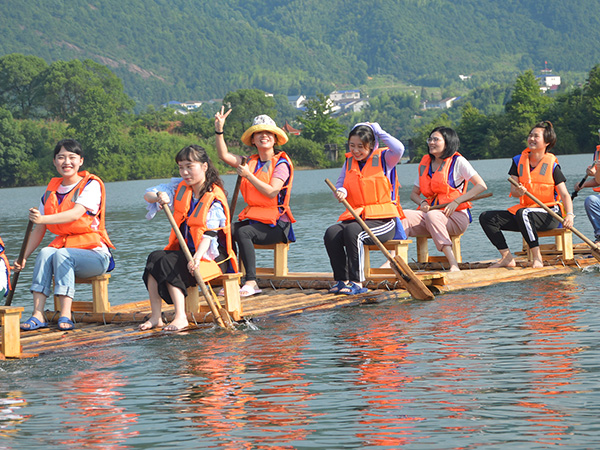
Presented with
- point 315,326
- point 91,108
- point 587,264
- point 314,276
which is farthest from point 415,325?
point 91,108

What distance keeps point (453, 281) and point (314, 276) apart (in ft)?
4.80

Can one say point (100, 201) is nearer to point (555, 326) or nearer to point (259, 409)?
point (259, 409)

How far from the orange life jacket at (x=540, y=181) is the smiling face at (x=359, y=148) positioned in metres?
2.05

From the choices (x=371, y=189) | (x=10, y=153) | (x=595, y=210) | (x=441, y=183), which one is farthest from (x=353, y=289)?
(x=10, y=153)

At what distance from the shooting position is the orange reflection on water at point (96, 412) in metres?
4.86

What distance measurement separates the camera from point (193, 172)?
7496mm

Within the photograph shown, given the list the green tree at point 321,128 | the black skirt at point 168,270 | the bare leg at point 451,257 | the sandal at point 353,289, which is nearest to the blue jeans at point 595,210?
the bare leg at point 451,257

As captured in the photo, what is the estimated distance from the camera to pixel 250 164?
9109 millimetres

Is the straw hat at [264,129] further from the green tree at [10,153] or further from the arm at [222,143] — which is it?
the green tree at [10,153]

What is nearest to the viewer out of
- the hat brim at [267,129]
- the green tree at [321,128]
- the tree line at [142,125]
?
the hat brim at [267,129]

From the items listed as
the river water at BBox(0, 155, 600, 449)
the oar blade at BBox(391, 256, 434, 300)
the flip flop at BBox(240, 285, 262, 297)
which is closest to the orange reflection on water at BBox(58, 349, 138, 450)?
the river water at BBox(0, 155, 600, 449)

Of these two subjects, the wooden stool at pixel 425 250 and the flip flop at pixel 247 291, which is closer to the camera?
the flip flop at pixel 247 291

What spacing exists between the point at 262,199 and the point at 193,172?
1633 millimetres

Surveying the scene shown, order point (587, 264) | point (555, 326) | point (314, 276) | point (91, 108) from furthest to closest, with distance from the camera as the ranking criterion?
point (91, 108)
point (587, 264)
point (314, 276)
point (555, 326)
